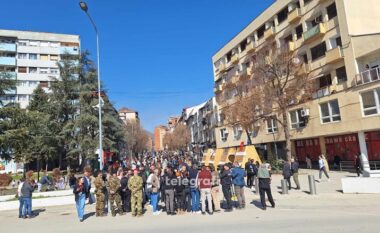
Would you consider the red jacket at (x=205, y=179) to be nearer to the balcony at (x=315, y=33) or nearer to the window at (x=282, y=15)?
the balcony at (x=315, y=33)

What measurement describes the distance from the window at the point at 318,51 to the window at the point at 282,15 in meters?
6.56

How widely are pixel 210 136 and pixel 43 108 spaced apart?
40.9m

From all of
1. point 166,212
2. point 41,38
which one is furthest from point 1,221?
point 41,38

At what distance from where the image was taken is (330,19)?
29797 mm

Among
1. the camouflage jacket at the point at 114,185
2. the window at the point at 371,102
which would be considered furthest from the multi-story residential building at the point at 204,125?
the camouflage jacket at the point at 114,185

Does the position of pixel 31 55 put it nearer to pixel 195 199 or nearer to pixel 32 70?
pixel 32 70

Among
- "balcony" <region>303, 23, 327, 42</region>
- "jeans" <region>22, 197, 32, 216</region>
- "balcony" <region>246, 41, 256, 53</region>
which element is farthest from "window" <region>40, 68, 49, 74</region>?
"jeans" <region>22, 197, 32, 216</region>

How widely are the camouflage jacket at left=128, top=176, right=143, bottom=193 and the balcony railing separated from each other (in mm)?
19744

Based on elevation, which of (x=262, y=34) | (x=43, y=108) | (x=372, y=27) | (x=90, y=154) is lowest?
(x=90, y=154)

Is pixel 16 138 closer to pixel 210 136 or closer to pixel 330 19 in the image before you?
pixel 330 19

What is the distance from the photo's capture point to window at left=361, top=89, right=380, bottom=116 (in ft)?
79.4

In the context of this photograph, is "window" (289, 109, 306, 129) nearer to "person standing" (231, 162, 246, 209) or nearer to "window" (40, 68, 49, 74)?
"person standing" (231, 162, 246, 209)

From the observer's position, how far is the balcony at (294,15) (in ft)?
110

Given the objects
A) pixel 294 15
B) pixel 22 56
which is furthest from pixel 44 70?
pixel 294 15
